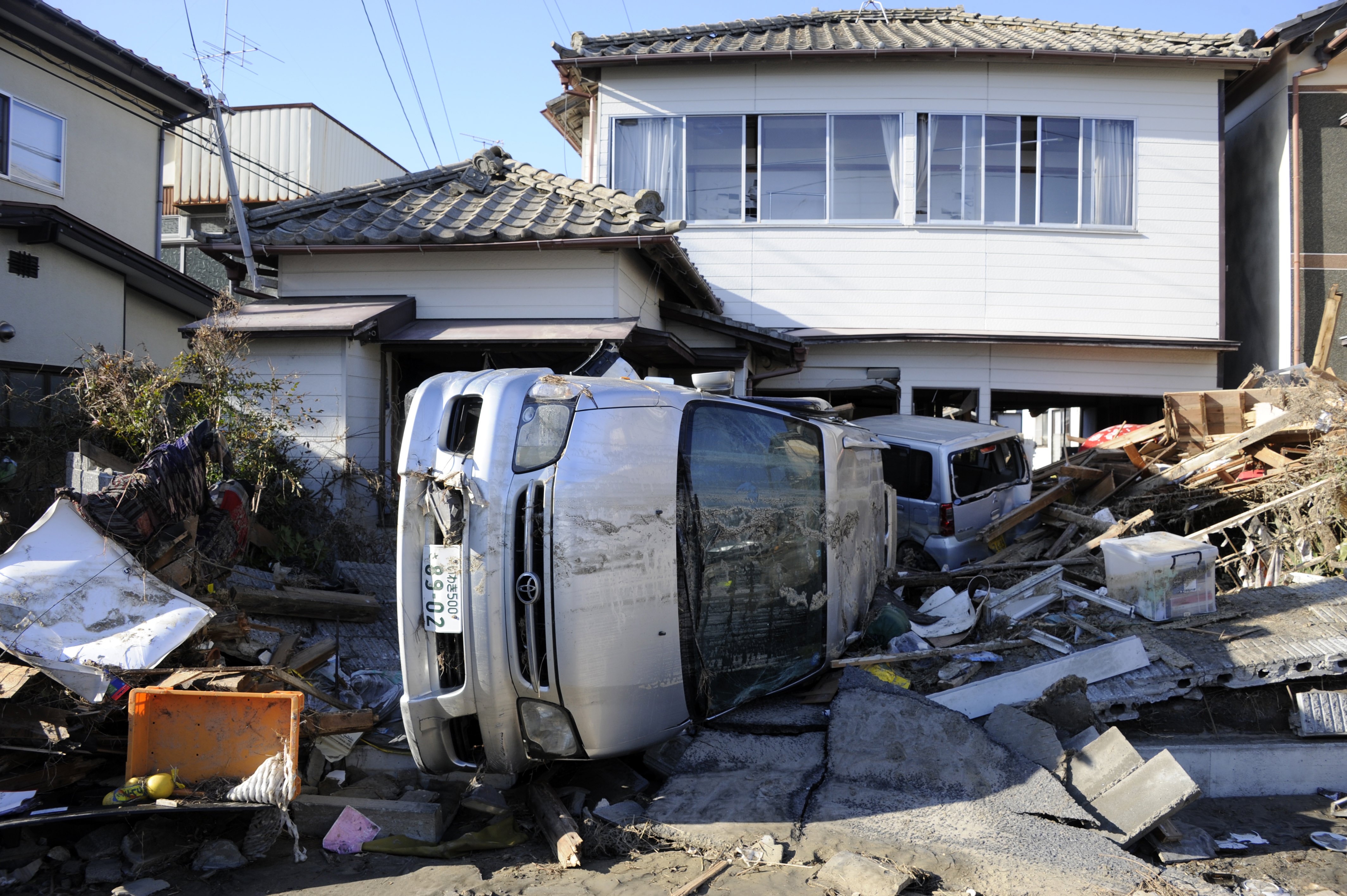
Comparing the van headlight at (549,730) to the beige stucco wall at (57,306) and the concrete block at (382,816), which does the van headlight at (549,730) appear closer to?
the concrete block at (382,816)

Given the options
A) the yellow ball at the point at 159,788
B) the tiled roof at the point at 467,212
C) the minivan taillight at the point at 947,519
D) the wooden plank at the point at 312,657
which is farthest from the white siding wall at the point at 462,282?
the yellow ball at the point at 159,788

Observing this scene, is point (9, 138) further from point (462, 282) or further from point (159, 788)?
point (159, 788)

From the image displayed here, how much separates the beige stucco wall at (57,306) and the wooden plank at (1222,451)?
41.8 feet

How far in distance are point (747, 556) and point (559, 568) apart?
1.11 m

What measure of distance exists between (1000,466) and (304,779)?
8.34 meters

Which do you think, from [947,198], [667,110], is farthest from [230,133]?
[947,198]

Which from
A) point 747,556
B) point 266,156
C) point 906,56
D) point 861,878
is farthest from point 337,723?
point 266,156

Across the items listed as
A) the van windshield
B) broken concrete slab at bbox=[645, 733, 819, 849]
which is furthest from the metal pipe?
broken concrete slab at bbox=[645, 733, 819, 849]

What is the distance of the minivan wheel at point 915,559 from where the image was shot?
30.2 ft

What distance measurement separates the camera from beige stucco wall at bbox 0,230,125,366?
1028 centimetres

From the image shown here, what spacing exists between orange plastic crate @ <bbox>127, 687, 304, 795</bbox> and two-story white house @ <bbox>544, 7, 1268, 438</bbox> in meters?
9.91

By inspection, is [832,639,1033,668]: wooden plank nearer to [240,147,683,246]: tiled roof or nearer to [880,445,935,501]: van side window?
[880,445,935,501]: van side window

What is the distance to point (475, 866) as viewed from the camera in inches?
142

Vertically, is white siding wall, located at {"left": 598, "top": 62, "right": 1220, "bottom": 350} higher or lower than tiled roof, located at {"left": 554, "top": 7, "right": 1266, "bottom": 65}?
lower
